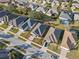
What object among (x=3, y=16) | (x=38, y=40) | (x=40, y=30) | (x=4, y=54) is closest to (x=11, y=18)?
(x=3, y=16)

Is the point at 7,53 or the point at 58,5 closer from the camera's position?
the point at 7,53

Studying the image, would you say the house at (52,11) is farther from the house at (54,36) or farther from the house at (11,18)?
the house at (54,36)

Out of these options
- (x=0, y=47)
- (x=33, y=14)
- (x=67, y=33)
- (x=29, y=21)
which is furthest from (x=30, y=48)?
(x=33, y=14)

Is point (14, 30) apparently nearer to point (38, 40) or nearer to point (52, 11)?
point (38, 40)

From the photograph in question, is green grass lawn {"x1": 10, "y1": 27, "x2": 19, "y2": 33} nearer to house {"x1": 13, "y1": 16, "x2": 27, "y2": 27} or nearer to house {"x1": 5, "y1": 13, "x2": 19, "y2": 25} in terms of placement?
house {"x1": 13, "y1": 16, "x2": 27, "y2": 27}

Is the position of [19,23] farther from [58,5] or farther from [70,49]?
[58,5]

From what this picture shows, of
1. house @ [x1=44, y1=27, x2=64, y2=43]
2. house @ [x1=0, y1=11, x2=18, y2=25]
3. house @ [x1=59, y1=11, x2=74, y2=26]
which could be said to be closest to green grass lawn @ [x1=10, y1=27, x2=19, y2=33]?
house @ [x1=0, y1=11, x2=18, y2=25]
